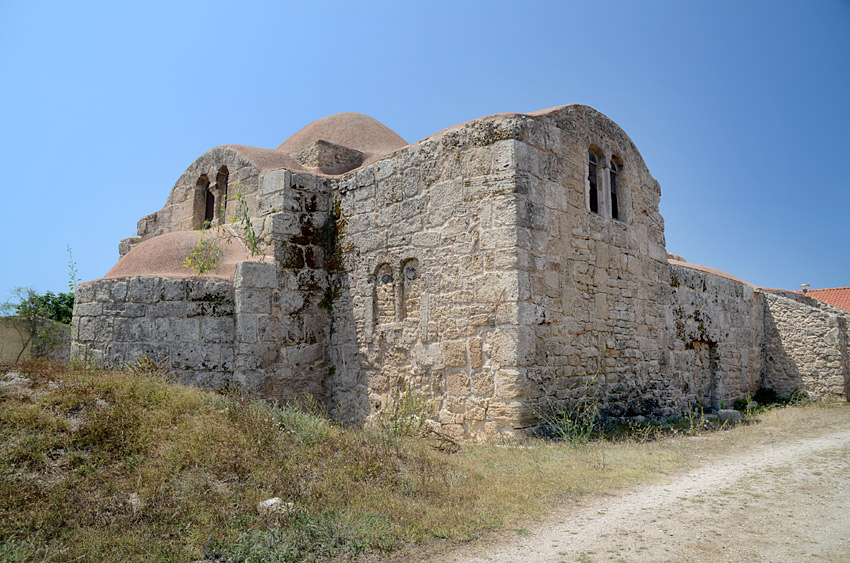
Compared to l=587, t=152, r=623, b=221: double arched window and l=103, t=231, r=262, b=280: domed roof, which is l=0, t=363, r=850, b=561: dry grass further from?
l=587, t=152, r=623, b=221: double arched window

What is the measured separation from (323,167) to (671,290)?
20.8ft

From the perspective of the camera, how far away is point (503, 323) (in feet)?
21.5

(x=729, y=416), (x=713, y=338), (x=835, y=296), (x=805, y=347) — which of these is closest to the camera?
(x=729, y=416)

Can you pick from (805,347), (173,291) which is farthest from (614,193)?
(805,347)

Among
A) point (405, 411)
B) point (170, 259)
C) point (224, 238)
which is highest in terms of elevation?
point (224, 238)

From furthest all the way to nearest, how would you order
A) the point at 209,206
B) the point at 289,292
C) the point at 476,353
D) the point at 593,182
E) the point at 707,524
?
the point at 209,206, the point at 289,292, the point at 593,182, the point at 476,353, the point at 707,524

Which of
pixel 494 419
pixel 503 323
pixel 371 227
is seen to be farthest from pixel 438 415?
pixel 371 227

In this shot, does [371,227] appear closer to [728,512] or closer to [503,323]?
[503,323]

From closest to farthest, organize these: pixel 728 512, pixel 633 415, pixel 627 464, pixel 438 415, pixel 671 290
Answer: pixel 728 512 < pixel 627 464 < pixel 438 415 < pixel 633 415 < pixel 671 290

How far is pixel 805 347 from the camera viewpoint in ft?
39.7

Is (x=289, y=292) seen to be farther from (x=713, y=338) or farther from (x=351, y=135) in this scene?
(x=713, y=338)

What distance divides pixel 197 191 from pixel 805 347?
1300 centimetres

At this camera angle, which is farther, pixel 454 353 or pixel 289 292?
pixel 289 292

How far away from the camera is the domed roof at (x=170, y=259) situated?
321 inches
